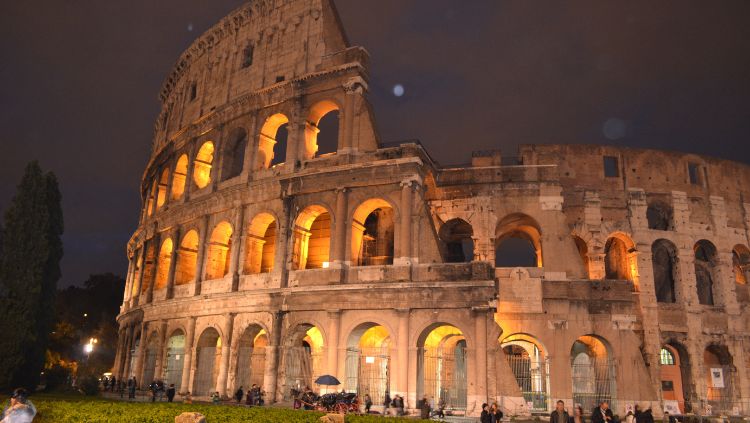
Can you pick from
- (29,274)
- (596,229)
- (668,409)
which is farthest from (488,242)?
(29,274)

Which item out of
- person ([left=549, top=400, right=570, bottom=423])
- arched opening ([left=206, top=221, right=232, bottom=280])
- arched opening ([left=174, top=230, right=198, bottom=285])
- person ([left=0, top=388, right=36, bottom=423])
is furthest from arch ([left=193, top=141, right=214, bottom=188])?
person ([left=549, top=400, right=570, bottom=423])

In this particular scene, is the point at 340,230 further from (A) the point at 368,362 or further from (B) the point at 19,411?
(B) the point at 19,411

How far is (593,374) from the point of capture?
1970 centimetres

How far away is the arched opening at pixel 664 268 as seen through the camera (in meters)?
22.6

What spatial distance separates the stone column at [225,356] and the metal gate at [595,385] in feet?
39.8

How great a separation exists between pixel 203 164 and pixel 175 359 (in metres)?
8.54

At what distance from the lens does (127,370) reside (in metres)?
25.2

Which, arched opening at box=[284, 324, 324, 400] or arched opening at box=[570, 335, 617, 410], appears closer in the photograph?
arched opening at box=[284, 324, 324, 400]

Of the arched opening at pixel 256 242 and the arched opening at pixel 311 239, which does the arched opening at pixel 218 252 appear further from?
the arched opening at pixel 311 239

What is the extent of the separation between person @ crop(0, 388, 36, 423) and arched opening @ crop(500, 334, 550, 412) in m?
14.1

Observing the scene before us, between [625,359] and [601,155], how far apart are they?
27.6 feet

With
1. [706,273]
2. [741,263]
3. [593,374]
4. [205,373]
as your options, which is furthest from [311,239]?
[741,263]

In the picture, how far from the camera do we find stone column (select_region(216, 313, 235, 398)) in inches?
771

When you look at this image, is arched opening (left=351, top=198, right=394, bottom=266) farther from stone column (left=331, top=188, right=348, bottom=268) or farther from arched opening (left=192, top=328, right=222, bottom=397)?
arched opening (left=192, top=328, right=222, bottom=397)
